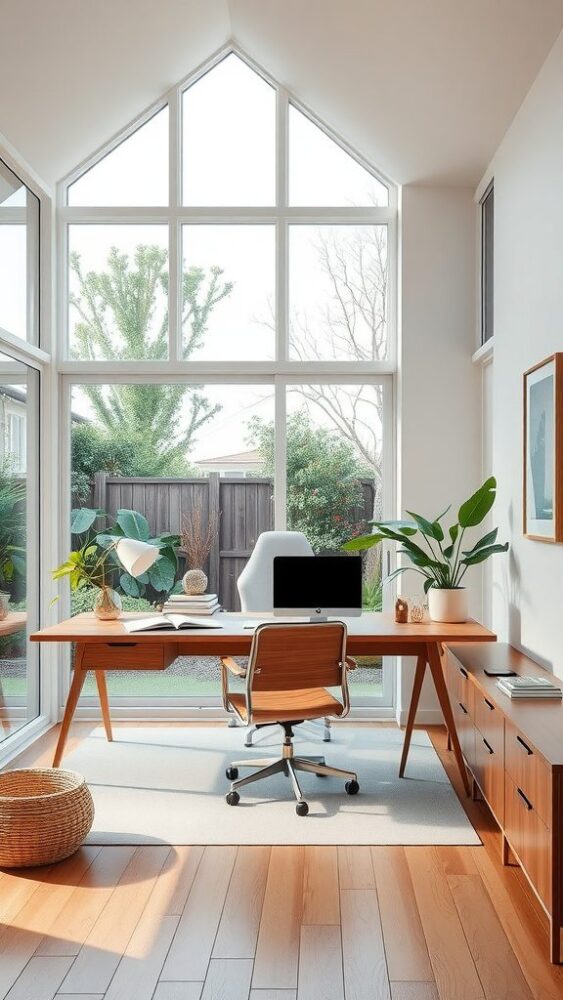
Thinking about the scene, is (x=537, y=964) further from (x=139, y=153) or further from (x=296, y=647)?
(x=139, y=153)

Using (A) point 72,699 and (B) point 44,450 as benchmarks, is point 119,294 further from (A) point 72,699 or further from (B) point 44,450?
(A) point 72,699

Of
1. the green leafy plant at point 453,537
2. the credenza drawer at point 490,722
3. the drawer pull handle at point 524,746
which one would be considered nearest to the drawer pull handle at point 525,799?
the drawer pull handle at point 524,746

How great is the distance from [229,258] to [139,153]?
33.7 inches

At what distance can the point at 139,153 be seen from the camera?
221 inches

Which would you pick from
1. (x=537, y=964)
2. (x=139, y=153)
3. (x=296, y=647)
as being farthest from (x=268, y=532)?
(x=537, y=964)

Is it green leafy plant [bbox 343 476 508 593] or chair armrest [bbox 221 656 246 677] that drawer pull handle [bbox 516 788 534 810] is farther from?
chair armrest [bbox 221 656 246 677]

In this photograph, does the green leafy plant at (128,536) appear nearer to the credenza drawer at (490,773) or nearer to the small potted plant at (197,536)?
the small potted plant at (197,536)

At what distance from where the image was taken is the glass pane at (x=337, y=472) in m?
5.59

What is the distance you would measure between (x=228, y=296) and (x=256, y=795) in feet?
9.85

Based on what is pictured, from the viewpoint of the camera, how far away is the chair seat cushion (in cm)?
387

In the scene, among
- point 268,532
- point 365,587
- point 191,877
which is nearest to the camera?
point 191,877

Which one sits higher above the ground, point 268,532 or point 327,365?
point 327,365

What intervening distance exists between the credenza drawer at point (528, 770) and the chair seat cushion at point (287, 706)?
1012mm

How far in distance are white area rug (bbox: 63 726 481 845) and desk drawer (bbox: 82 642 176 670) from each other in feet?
1.84
